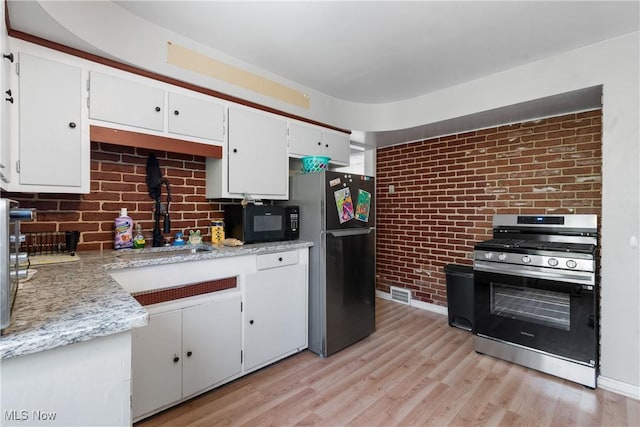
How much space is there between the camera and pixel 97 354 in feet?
2.64

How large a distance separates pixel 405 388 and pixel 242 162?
206 centimetres

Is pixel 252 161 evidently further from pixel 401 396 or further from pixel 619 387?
pixel 619 387

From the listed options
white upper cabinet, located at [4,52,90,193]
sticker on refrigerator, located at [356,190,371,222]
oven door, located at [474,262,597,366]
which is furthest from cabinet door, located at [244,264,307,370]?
oven door, located at [474,262,597,366]

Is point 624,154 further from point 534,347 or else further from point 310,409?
point 310,409

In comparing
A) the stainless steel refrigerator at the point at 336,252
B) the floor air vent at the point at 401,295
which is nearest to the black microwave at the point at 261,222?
the stainless steel refrigerator at the point at 336,252

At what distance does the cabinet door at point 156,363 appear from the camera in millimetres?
1685

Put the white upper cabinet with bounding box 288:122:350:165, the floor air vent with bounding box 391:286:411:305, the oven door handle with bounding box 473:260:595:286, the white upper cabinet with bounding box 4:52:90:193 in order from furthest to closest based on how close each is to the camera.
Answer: the floor air vent with bounding box 391:286:411:305 < the white upper cabinet with bounding box 288:122:350:165 < the oven door handle with bounding box 473:260:595:286 < the white upper cabinet with bounding box 4:52:90:193

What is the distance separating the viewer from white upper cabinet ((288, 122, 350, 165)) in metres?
2.83

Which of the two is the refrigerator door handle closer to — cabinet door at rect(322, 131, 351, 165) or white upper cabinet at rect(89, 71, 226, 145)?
cabinet door at rect(322, 131, 351, 165)

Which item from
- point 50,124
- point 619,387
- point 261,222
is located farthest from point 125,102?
point 619,387

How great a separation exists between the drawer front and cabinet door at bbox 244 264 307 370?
0.04m

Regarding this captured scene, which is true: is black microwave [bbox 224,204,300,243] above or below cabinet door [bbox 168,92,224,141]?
below

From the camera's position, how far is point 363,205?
9.12 feet

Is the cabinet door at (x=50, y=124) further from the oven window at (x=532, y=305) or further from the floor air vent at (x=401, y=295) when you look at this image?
the floor air vent at (x=401, y=295)
